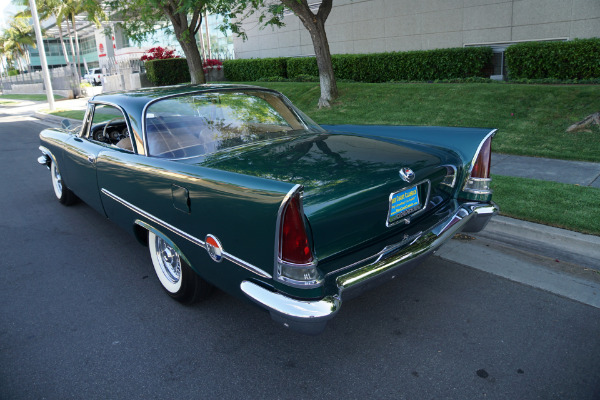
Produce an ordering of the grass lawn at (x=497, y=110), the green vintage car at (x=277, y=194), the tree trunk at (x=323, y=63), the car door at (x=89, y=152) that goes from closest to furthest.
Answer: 1. the green vintage car at (x=277, y=194)
2. the car door at (x=89, y=152)
3. the grass lawn at (x=497, y=110)
4. the tree trunk at (x=323, y=63)

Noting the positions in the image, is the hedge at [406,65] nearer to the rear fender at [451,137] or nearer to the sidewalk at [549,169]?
the sidewalk at [549,169]

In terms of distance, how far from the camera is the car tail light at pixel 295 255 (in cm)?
229

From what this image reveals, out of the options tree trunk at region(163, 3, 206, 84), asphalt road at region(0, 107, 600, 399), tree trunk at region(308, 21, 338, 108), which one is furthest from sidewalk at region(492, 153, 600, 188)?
tree trunk at region(163, 3, 206, 84)

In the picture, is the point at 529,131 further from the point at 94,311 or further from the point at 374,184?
the point at 94,311

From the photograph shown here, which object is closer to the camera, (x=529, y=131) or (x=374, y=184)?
(x=374, y=184)

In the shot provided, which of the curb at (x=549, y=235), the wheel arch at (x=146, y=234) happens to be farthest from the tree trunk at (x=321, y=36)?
the wheel arch at (x=146, y=234)

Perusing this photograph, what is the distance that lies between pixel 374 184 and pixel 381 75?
42.5 ft

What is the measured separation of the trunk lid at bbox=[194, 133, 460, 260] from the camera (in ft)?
8.23

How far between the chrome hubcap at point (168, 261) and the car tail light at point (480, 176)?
2.29m

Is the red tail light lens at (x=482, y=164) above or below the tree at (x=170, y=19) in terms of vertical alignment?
below

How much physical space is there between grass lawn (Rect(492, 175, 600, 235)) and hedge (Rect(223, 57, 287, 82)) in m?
14.2

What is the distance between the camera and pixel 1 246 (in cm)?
482

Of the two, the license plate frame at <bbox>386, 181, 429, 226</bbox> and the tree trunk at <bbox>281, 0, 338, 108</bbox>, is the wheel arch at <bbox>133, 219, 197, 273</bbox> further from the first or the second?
the tree trunk at <bbox>281, 0, 338, 108</bbox>

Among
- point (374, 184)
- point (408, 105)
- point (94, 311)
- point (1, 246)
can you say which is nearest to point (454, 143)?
point (374, 184)
